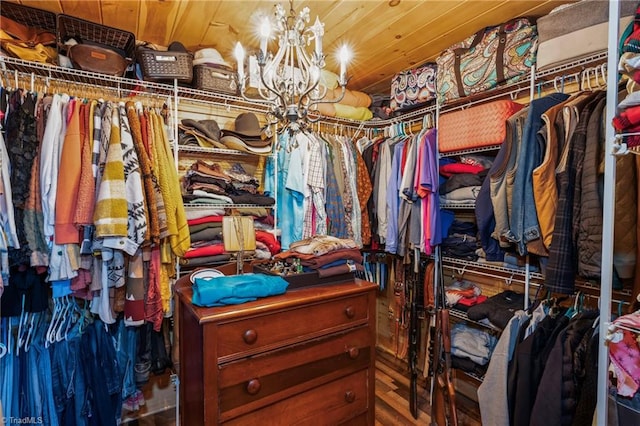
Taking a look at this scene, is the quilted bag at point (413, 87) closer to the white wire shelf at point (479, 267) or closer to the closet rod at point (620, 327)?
the white wire shelf at point (479, 267)

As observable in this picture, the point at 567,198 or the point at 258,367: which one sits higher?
the point at 567,198

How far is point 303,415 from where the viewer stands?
113 cm

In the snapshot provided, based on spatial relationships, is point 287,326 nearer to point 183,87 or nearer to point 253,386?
point 253,386

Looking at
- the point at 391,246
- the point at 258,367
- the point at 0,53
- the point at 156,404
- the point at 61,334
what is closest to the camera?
the point at 258,367

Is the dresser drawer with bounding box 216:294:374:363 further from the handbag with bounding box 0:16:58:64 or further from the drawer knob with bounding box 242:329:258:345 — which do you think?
the handbag with bounding box 0:16:58:64

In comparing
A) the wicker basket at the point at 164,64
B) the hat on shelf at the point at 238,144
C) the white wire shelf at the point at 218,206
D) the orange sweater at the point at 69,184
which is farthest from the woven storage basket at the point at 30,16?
the white wire shelf at the point at 218,206

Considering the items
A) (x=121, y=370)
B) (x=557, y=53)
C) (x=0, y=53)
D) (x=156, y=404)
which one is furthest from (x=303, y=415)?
(x=0, y=53)

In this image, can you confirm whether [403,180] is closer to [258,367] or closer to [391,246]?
[391,246]

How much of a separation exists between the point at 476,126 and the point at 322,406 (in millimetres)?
1569

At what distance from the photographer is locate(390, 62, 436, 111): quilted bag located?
7.09 feet

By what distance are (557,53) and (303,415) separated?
1.83 metres

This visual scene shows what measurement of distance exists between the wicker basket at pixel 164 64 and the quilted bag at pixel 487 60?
4.96ft

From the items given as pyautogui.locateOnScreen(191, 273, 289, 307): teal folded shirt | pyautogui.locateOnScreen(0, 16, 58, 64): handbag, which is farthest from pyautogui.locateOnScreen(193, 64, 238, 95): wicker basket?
pyautogui.locateOnScreen(191, 273, 289, 307): teal folded shirt

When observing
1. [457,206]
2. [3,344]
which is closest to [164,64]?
[3,344]
